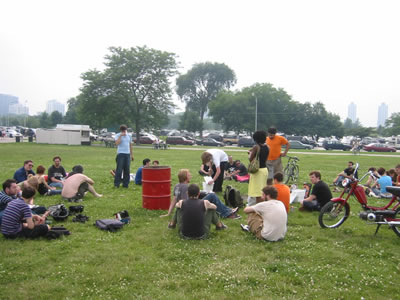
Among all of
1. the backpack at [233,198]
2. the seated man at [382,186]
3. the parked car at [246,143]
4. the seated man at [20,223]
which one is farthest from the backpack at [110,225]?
the parked car at [246,143]

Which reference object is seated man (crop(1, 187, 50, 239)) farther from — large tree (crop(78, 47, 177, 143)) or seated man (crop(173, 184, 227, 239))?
large tree (crop(78, 47, 177, 143))

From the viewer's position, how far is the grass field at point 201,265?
4.18 metres

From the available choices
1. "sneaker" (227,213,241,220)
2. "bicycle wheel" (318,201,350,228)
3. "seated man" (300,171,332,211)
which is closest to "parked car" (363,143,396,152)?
"seated man" (300,171,332,211)

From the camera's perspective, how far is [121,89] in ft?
152

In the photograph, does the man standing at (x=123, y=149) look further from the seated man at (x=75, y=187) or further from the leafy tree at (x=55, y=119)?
the leafy tree at (x=55, y=119)

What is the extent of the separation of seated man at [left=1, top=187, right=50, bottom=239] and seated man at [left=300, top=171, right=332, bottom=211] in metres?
5.60

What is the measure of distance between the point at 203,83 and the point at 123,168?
8607cm

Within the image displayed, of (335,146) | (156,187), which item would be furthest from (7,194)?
(335,146)

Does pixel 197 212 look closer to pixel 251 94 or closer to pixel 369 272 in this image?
pixel 369 272

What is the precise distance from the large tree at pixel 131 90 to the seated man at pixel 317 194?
1581 inches

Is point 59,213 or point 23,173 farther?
point 23,173

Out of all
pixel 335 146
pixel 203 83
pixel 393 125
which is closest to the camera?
pixel 335 146

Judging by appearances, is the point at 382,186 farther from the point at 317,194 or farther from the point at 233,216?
the point at 233,216

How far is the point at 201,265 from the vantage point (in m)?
4.94
